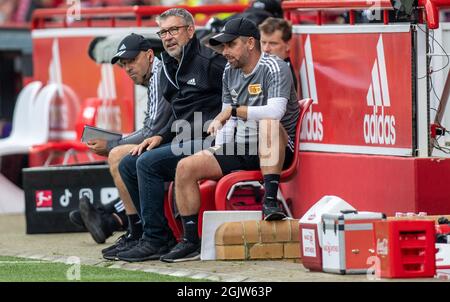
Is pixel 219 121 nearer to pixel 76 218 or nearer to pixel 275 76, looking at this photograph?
pixel 275 76

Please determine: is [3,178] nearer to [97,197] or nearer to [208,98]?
[97,197]

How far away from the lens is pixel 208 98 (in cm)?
A: 1083

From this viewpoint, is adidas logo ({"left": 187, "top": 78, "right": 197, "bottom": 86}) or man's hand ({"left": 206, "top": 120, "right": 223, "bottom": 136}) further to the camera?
adidas logo ({"left": 187, "top": 78, "right": 197, "bottom": 86})

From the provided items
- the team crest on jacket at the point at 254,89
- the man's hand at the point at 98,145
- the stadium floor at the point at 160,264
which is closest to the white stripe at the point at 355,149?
the team crest on jacket at the point at 254,89

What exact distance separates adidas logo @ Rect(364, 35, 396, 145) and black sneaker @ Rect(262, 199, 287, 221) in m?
1.15

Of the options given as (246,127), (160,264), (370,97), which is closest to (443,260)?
(246,127)

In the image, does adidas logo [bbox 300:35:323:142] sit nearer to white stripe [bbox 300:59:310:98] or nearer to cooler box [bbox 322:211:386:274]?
white stripe [bbox 300:59:310:98]

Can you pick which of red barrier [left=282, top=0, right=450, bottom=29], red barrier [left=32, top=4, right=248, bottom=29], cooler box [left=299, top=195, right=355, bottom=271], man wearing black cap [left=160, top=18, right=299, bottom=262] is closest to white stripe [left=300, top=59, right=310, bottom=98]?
red barrier [left=282, top=0, right=450, bottom=29]

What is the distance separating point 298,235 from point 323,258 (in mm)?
859

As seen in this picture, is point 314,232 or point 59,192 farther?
point 59,192

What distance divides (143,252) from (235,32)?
177 centimetres

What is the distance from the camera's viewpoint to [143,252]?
10.4 metres

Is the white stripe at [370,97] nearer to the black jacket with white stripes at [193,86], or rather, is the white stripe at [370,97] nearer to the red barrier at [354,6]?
the red barrier at [354,6]

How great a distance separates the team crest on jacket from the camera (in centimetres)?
1036
